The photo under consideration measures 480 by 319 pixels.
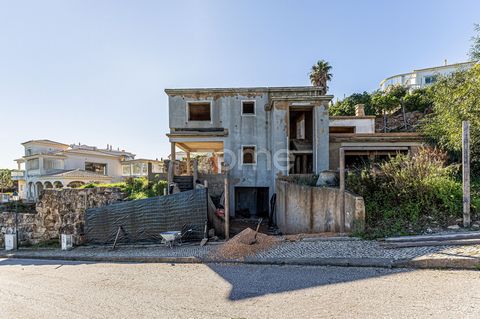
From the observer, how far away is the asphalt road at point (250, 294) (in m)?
3.48

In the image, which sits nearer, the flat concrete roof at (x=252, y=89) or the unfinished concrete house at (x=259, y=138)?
the unfinished concrete house at (x=259, y=138)

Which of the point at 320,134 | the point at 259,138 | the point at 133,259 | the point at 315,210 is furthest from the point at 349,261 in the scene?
the point at 259,138

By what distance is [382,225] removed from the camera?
22.5 ft

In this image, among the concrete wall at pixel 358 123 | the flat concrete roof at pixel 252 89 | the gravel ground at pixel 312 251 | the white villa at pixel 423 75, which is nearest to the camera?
the gravel ground at pixel 312 251

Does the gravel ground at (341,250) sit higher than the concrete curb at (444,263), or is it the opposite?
the concrete curb at (444,263)

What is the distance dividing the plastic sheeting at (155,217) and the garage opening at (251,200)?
314 inches

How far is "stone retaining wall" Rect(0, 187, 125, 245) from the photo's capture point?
11086mm

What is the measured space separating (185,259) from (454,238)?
6.76m

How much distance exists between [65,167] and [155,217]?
26609mm

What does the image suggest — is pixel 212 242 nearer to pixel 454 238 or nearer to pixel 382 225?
pixel 382 225

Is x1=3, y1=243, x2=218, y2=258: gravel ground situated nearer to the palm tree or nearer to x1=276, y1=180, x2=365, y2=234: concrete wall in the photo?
→ x1=276, y1=180, x2=365, y2=234: concrete wall

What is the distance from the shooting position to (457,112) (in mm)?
9984

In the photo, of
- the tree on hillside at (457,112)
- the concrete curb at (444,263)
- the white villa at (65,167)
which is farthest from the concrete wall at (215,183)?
the white villa at (65,167)

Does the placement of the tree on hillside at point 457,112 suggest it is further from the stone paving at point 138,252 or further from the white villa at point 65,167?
the white villa at point 65,167
